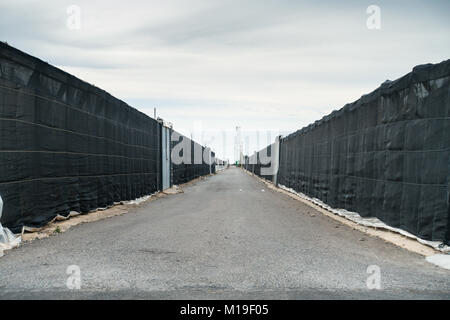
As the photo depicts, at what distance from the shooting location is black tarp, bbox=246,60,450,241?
6254 millimetres

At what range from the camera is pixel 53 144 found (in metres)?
8.34

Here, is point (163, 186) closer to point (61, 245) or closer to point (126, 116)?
point (126, 116)

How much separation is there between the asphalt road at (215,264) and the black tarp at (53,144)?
1.03 meters

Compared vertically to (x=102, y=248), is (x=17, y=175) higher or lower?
higher

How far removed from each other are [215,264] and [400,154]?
4.67 meters

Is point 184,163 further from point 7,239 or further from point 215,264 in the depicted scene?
point 215,264

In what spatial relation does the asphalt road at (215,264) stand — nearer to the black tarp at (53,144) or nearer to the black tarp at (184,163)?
the black tarp at (53,144)

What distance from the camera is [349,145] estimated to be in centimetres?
1062

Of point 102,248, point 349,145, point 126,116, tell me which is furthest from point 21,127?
point 349,145

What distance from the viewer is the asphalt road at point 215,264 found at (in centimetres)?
411

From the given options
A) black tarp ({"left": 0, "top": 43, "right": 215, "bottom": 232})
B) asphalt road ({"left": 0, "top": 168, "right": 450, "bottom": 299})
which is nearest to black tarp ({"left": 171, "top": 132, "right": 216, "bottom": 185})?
black tarp ({"left": 0, "top": 43, "right": 215, "bottom": 232})

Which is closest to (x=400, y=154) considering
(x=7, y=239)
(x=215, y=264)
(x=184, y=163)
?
(x=215, y=264)
